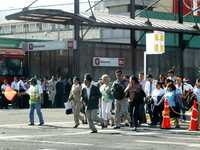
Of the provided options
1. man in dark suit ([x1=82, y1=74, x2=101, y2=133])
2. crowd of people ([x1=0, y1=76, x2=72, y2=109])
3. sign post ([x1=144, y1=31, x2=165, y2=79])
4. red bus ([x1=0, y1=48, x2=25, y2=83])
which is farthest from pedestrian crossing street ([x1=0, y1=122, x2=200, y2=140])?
red bus ([x1=0, y1=48, x2=25, y2=83])

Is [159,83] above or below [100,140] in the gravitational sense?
above

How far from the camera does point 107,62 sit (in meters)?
34.4

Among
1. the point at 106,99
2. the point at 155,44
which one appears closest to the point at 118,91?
the point at 106,99

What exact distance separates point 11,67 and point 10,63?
0.91ft

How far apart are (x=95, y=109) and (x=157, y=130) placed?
8.12 feet

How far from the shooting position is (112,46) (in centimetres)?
3425

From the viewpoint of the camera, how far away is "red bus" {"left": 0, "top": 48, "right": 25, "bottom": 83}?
40.8m

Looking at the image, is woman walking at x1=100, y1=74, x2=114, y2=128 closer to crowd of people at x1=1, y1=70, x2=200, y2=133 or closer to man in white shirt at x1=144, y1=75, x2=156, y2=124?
crowd of people at x1=1, y1=70, x2=200, y2=133

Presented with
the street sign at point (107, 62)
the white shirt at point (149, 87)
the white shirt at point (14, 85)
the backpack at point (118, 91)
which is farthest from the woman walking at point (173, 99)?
the white shirt at point (14, 85)

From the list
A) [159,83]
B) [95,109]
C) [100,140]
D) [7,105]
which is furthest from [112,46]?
[100,140]

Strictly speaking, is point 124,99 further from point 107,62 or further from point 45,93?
point 45,93

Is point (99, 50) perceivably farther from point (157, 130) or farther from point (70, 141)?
point (70, 141)

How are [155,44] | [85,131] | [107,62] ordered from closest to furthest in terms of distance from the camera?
[85,131] < [155,44] < [107,62]

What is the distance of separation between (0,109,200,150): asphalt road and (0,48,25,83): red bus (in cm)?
1749
